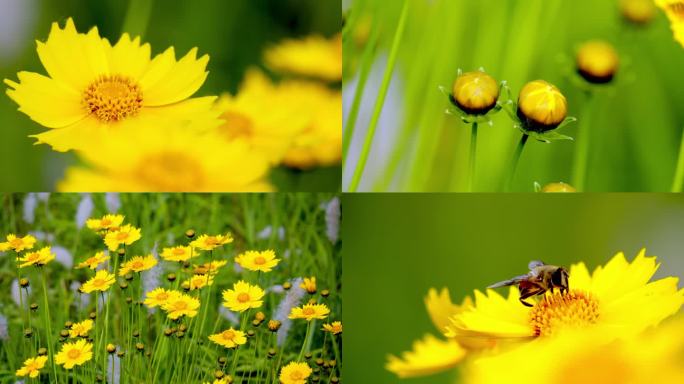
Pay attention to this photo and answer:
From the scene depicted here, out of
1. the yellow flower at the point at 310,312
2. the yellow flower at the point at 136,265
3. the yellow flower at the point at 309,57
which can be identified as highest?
the yellow flower at the point at 309,57

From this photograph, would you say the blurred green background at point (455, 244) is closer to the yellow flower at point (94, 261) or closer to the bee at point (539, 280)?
the bee at point (539, 280)

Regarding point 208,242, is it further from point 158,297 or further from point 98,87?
point 98,87

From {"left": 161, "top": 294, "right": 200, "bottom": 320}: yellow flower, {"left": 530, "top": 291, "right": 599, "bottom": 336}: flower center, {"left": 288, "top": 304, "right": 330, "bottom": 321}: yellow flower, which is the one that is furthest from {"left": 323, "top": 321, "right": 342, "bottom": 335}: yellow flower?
{"left": 530, "top": 291, "right": 599, "bottom": 336}: flower center

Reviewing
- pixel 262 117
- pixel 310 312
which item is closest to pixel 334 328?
pixel 310 312

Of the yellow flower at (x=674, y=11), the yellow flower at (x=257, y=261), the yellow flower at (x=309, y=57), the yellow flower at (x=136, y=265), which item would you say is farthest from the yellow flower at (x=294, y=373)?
the yellow flower at (x=674, y=11)

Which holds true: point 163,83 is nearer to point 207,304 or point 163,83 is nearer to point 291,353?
point 207,304

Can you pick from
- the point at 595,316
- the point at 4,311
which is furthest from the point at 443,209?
the point at 4,311

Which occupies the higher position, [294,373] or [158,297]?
[158,297]

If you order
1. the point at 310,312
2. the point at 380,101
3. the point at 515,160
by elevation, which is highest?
the point at 380,101
